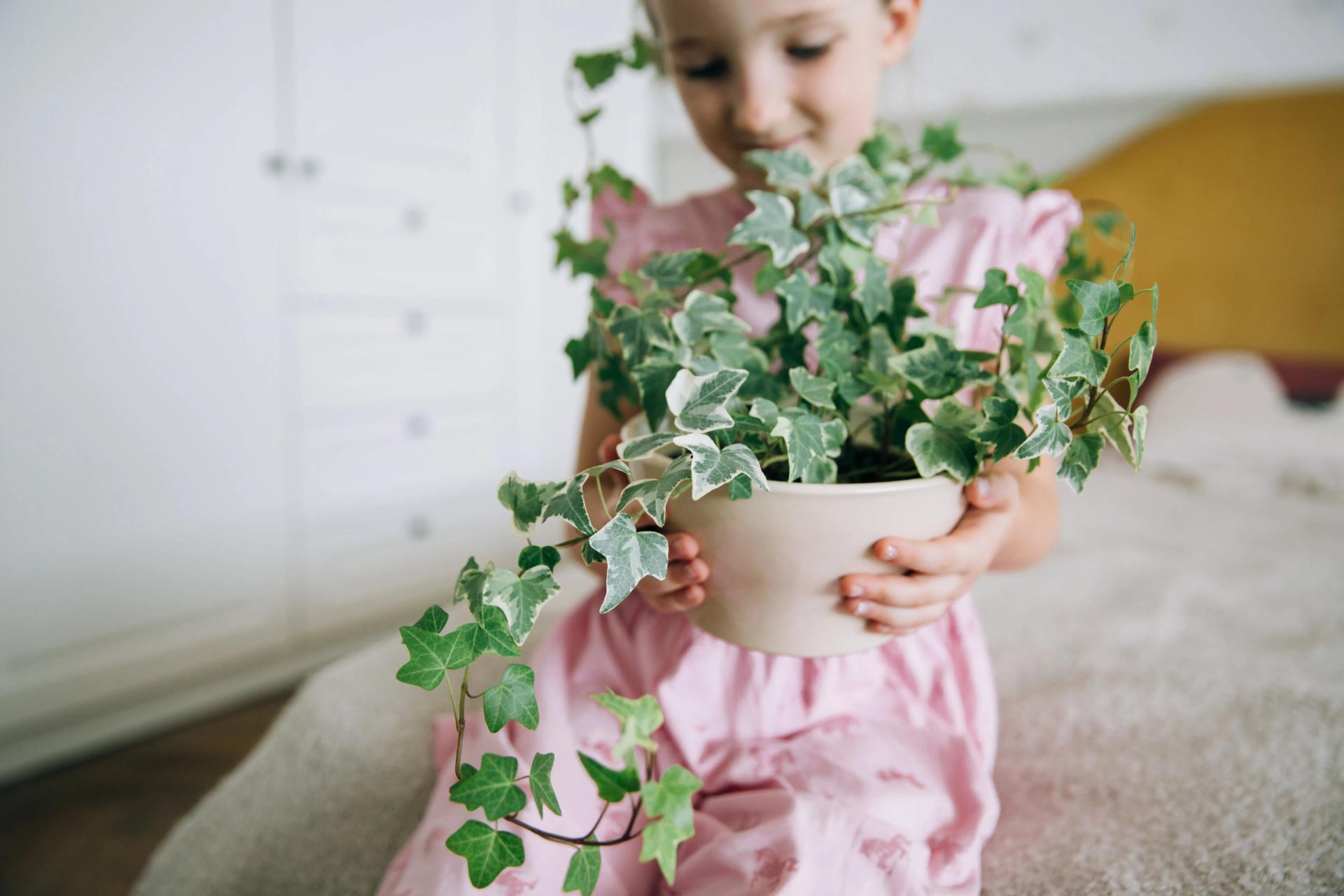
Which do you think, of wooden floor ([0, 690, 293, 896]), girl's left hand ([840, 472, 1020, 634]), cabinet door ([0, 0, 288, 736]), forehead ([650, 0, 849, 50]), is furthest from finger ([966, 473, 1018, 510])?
cabinet door ([0, 0, 288, 736])

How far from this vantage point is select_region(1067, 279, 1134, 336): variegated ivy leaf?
37 centimetres

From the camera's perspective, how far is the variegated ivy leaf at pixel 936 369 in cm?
45

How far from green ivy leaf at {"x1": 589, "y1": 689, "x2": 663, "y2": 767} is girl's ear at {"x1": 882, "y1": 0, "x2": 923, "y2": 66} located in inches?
22.2

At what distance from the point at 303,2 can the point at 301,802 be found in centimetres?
153

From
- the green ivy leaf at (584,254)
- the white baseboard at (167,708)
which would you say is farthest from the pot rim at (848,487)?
the white baseboard at (167,708)

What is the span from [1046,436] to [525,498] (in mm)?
244

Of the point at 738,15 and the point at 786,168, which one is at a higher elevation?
the point at 738,15

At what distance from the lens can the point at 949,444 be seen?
42 cm

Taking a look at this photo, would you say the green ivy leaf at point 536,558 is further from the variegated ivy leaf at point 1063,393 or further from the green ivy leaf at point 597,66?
the green ivy leaf at point 597,66

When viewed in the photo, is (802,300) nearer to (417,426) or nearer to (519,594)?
(519,594)

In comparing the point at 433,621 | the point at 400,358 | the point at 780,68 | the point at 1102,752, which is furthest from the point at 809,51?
the point at 400,358

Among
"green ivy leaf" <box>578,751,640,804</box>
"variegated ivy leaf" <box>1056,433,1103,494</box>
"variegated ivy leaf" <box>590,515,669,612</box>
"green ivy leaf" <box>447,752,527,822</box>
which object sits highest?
"variegated ivy leaf" <box>1056,433,1103,494</box>

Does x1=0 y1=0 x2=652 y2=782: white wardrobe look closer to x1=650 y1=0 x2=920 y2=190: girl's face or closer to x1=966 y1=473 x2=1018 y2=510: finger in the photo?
x1=650 y1=0 x2=920 y2=190: girl's face

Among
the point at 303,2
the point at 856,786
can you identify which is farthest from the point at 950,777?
the point at 303,2
